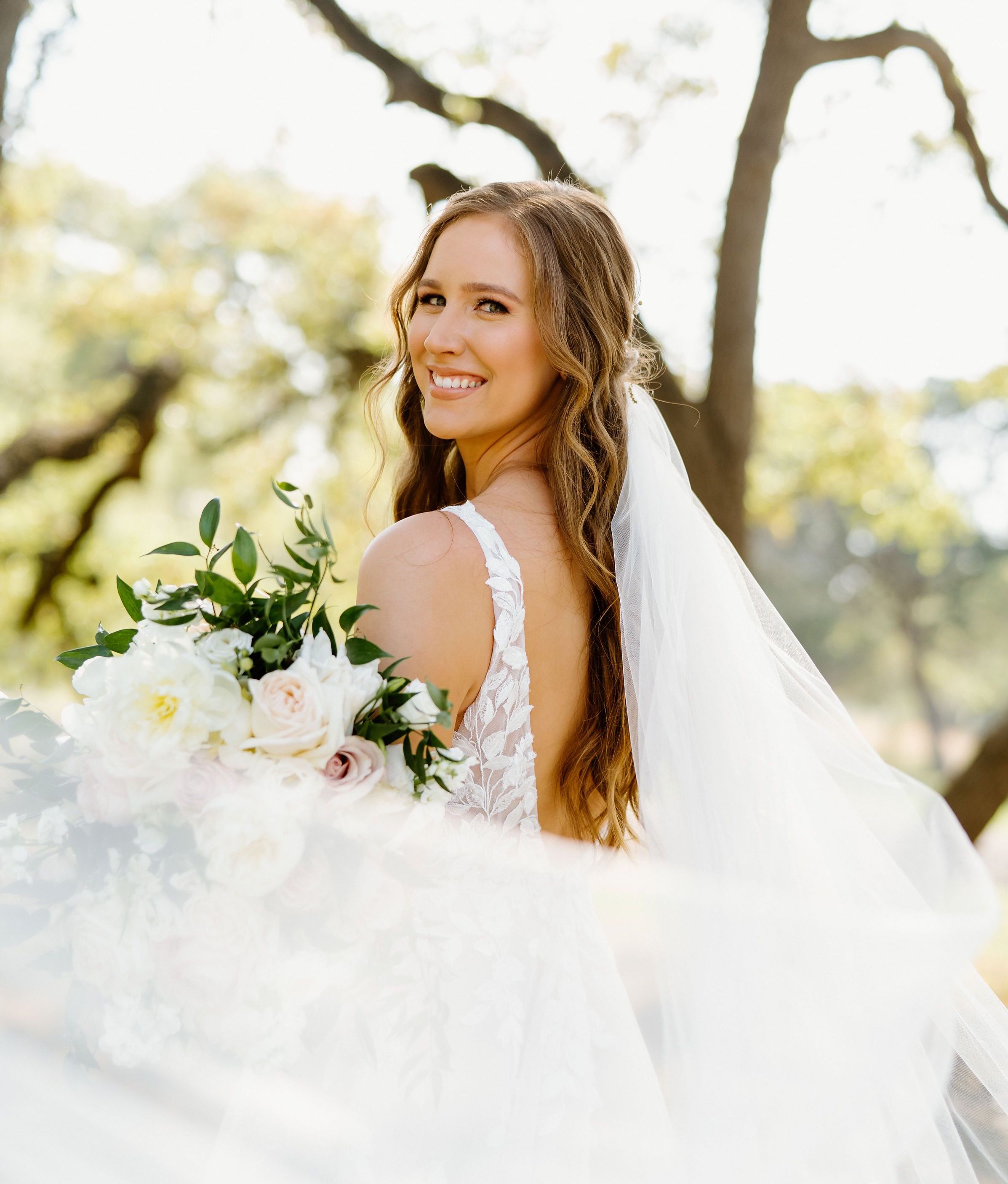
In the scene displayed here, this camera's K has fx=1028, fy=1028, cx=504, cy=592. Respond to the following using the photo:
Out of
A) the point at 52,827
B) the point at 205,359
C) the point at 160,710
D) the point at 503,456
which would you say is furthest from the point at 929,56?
the point at 205,359

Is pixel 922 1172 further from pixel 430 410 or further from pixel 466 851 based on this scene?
pixel 430 410

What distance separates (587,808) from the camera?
89.9 inches

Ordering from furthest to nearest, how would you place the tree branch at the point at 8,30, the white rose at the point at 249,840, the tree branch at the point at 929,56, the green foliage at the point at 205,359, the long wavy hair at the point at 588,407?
the green foliage at the point at 205,359, the tree branch at the point at 929,56, the tree branch at the point at 8,30, the long wavy hair at the point at 588,407, the white rose at the point at 249,840

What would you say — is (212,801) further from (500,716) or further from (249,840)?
(500,716)

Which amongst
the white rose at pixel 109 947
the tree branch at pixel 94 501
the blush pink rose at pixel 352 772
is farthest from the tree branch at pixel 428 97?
the tree branch at pixel 94 501

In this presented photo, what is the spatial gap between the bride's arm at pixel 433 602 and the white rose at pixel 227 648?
0.31 metres

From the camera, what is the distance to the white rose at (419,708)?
4.94 ft

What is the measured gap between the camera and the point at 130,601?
1633mm

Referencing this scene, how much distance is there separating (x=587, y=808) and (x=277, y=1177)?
96cm

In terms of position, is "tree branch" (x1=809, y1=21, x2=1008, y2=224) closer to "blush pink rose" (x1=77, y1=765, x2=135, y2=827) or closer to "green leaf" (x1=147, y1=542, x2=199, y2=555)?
"green leaf" (x1=147, y1=542, x2=199, y2=555)

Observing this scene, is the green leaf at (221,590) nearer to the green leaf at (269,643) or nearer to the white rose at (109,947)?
the green leaf at (269,643)

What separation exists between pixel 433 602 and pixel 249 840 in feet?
1.89

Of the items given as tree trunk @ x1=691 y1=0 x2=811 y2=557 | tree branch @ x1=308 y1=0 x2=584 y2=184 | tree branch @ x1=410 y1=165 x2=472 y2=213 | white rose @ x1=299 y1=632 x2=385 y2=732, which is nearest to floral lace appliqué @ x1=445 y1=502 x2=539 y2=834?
white rose @ x1=299 y1=632 x2=385 y2=732

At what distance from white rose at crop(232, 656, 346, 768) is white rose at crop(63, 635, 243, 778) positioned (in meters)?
0.05
